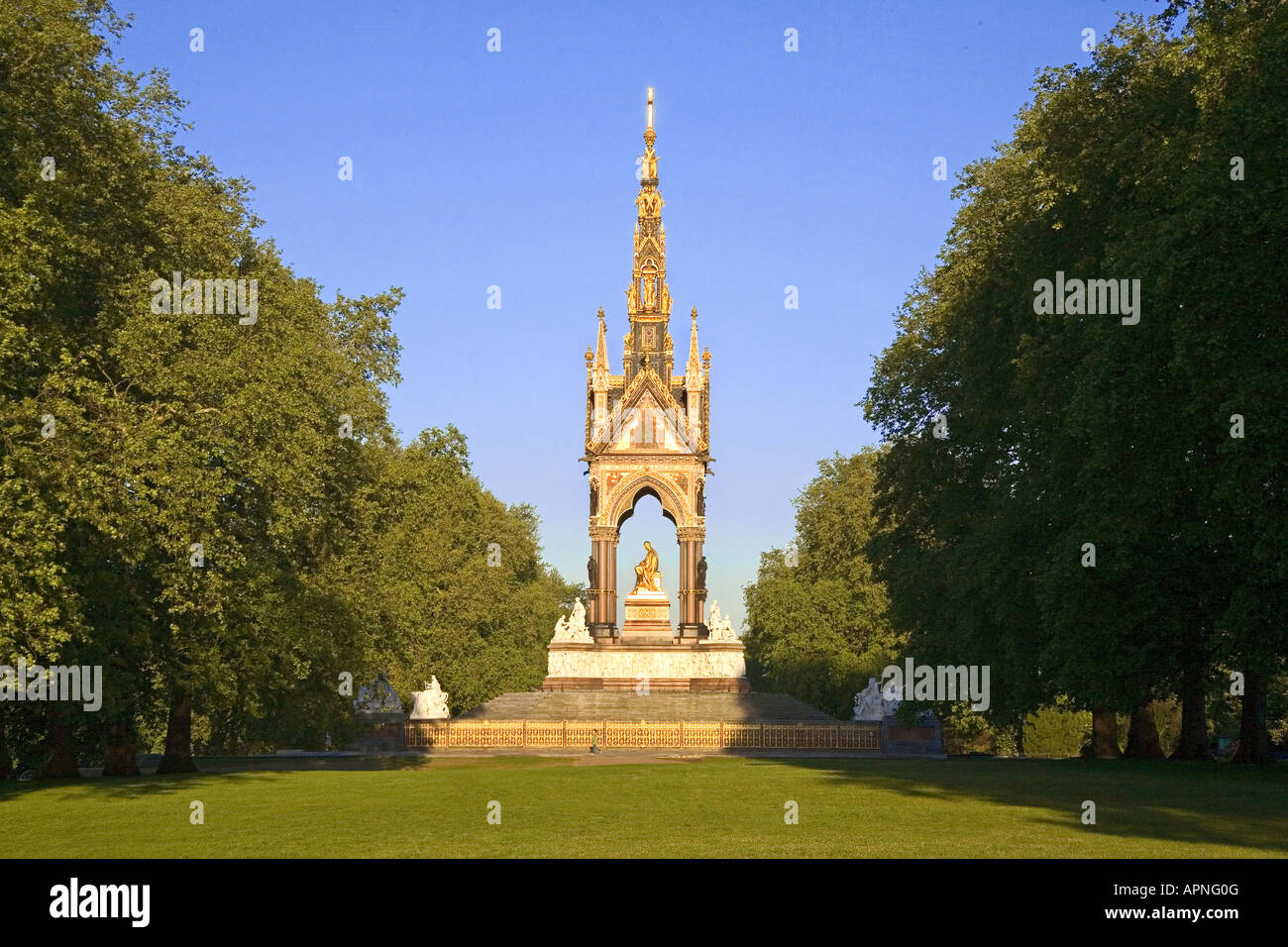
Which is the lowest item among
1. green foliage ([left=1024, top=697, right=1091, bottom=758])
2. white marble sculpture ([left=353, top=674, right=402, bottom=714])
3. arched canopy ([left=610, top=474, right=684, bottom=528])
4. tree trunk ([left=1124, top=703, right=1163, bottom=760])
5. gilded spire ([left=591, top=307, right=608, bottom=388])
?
green foliage ([left=1024, top=697, right=1091, bottom=758])

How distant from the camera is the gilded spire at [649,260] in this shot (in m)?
72.6

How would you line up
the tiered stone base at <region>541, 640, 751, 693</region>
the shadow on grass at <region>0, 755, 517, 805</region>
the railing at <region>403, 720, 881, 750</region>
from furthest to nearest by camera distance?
the tiered stone base at <region>541, 640, 751, 693</region>
the railing at <region>403, 720, 881, 750</region>
the shadow on grass at <region>0, 755, 517, 805</region>

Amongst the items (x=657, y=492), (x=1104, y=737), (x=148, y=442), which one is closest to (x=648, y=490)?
(x=657, y=492)

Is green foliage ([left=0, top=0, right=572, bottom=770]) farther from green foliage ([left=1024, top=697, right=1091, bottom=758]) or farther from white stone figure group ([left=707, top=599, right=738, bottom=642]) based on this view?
green foliage ([left=1024, top=697, right=1091, bottom=758])

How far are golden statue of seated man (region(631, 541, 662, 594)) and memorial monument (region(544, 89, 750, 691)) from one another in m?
0.05

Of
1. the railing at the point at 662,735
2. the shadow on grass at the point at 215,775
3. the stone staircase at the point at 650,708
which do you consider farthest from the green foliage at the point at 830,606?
the shadow on grass at the point at 215,775

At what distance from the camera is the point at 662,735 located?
4906 cm

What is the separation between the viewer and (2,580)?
2275cm

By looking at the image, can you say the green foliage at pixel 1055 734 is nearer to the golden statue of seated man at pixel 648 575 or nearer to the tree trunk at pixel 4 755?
the golden statue of seated man at pixel 648 575

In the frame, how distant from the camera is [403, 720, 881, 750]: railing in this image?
4884cm

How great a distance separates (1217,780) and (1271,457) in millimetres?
7199

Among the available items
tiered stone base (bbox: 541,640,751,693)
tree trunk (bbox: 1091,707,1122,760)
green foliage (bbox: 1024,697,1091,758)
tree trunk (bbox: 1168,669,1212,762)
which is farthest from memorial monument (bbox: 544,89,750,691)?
tree trunk (bbox: 1168,669,1212,762)
